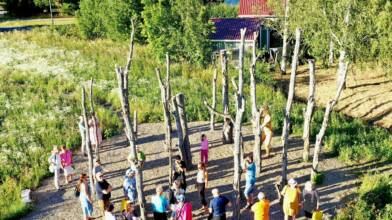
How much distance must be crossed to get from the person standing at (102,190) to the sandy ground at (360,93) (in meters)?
14.5

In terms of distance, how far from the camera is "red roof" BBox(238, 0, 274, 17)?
113ft

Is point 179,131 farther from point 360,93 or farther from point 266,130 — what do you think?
point 360,93

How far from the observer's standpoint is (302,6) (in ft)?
83.3

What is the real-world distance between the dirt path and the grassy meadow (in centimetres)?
75

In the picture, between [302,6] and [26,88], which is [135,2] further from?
[302,6]

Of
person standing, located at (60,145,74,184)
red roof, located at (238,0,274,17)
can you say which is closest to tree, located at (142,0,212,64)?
red roof, located at (238,0,274,17)

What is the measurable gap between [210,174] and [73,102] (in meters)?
11.1

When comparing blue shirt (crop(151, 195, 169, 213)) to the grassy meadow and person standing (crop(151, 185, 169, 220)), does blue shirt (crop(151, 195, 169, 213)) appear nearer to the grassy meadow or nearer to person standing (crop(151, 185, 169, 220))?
person standing (crop(151, 185, 169, 220))

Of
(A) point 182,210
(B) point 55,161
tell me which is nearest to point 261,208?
(A) point 182,210

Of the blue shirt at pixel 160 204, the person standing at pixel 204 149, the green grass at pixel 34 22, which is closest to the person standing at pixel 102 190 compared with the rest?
the blue shirt at pixel 160 204

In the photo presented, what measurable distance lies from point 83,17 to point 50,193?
93.4 feet

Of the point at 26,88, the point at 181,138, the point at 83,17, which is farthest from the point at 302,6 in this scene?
the point at 83,17

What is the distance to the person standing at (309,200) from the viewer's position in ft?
43.4

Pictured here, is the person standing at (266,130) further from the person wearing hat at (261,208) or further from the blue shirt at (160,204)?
the blue shirt at (160,204)
